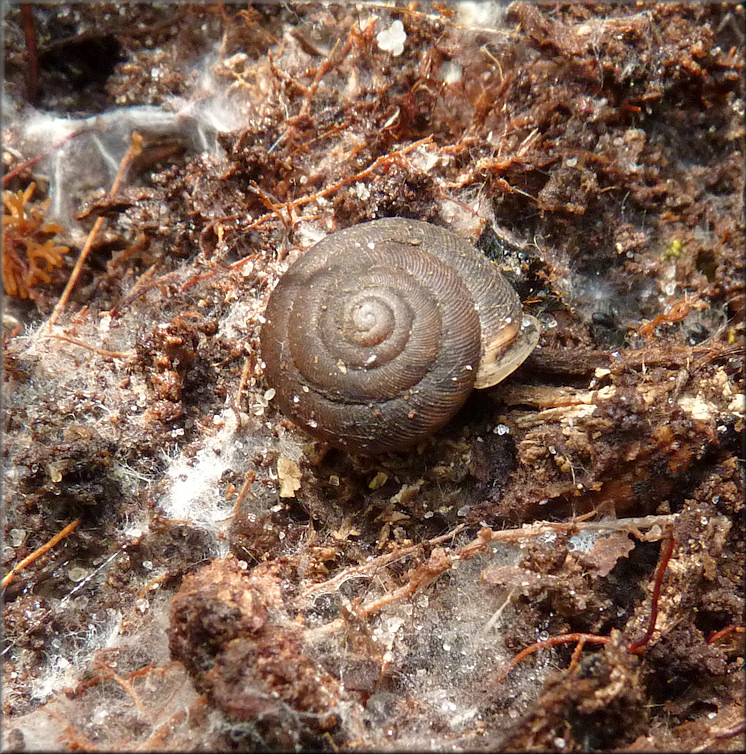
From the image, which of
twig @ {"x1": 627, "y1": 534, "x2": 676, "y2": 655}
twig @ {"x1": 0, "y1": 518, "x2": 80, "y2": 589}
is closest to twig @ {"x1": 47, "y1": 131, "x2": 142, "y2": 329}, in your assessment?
twig @ {"x1": 0, "y1": 518, "x2": 80, "y2": 589}

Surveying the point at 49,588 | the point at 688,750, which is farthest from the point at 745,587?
the point at 49,588

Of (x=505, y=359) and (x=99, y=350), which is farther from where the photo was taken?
(x=99, y=350)

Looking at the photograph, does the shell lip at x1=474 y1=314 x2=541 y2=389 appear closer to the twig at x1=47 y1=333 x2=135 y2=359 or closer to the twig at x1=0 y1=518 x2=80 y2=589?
the twig at x1=47 y1=333 x2=135 y2=359

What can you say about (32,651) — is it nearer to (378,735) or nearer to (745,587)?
(378,735)

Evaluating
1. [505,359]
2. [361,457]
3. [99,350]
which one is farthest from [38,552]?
[505,359]

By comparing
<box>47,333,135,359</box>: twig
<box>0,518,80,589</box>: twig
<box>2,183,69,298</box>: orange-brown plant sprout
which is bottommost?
<box>0,518,80,589</box>: twig

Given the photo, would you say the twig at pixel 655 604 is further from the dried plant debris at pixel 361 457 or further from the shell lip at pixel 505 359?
the shell lip at pixel 505 359

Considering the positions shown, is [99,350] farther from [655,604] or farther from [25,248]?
[655,604]
